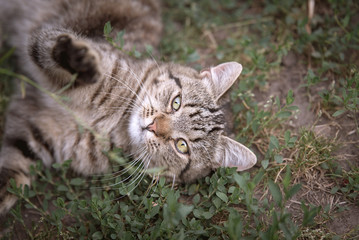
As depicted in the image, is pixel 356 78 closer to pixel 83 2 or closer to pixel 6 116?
pixel 83 2

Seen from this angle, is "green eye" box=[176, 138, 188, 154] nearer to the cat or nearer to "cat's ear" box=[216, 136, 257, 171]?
the cat

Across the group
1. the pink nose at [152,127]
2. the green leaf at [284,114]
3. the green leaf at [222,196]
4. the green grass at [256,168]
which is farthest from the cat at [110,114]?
the green leaf at [284,114]

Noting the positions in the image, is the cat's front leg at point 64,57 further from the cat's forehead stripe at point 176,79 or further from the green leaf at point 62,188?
the green leaf at point 62,188

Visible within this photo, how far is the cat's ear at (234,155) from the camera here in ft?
7.02

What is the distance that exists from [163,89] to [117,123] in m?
0.46

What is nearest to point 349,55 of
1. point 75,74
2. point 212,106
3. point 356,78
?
point 356,78

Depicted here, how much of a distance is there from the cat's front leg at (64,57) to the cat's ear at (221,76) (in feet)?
2.92

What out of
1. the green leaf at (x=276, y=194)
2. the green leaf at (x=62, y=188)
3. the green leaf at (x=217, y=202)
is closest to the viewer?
the green leaf at (x=276, y=194)

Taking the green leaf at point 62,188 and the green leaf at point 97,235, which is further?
the green leaf at point 62,188

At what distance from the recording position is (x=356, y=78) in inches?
91.1

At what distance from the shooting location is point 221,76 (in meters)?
2.39

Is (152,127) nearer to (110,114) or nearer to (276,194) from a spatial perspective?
(110,114)

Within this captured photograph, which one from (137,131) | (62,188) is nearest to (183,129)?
(137,131)

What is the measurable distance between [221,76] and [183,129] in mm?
574
